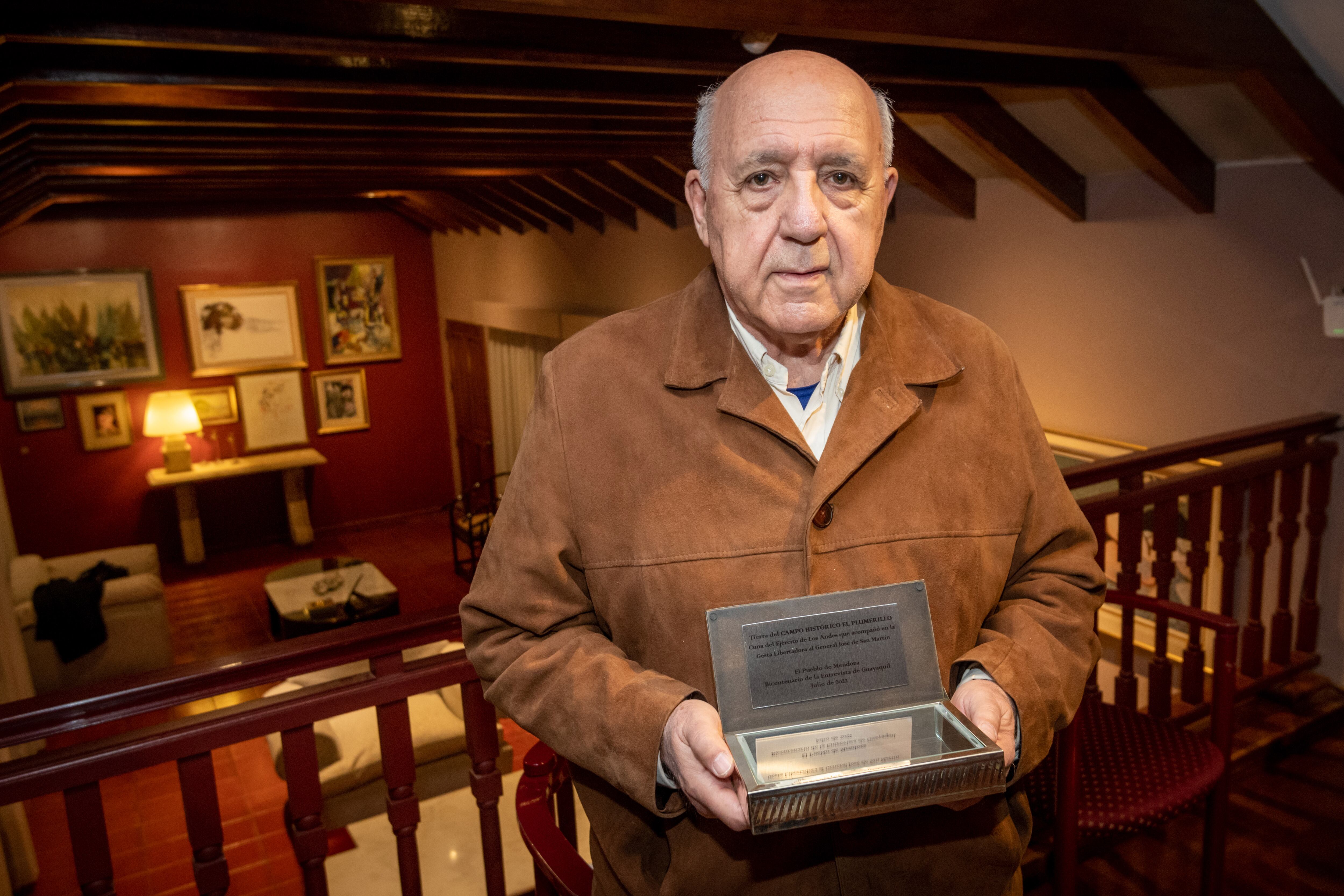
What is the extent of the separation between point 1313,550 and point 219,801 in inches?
186

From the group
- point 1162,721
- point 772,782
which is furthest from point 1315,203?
point 772,782

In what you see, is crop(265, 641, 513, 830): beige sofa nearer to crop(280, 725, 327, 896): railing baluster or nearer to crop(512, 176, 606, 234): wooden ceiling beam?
crop(280, 725, 327, 896): railing baluster

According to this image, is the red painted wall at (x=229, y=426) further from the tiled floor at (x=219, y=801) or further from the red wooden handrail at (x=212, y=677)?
the red wooden handrail at (x=212, y=677)

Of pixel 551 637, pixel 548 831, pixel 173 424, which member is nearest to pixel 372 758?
pixel 548 831

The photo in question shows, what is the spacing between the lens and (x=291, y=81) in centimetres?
273

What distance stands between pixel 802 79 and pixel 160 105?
9.42ft

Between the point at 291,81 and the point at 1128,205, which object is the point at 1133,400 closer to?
the point at 1128,205

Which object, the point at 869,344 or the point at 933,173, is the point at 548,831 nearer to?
the point at 869,344

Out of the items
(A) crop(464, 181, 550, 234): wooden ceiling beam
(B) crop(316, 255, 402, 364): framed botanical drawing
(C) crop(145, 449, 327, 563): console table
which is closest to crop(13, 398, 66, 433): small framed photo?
(C) crop(145, 449, 327, 563): console table

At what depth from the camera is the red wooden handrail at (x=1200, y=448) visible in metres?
2.31

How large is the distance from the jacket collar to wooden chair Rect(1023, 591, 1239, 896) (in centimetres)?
73

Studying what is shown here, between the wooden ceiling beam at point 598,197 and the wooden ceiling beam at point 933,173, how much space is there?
9.12 ft

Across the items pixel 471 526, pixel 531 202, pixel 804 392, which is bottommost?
pixel 471 526

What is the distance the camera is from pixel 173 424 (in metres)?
8.20
